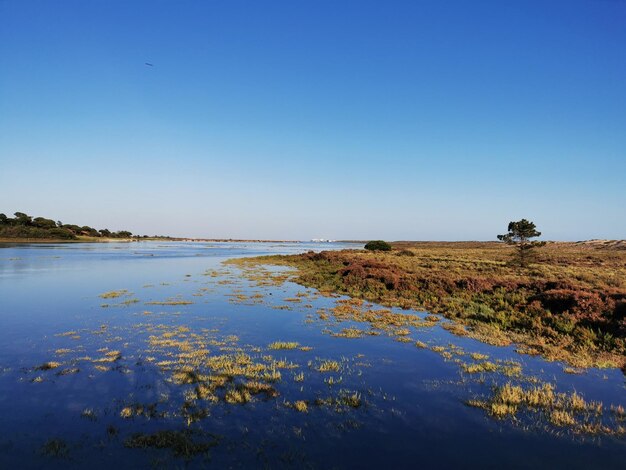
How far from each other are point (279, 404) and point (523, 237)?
48780mm

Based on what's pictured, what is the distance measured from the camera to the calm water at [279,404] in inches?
289

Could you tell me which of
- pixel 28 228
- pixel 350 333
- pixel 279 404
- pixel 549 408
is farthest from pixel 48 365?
pixel 28 228

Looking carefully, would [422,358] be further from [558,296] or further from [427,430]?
[558,296]

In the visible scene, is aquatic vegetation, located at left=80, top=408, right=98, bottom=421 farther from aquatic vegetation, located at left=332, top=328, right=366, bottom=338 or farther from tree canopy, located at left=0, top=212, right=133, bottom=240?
tree canopy, located at left=0, top=212, right=133, bottom=240

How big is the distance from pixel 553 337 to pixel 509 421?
409 inches

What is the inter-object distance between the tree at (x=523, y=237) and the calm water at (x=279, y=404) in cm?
3676

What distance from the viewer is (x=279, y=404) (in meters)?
9.67

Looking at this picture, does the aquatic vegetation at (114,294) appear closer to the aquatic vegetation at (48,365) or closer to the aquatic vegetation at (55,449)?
the aquatic vegetation at (48,365)

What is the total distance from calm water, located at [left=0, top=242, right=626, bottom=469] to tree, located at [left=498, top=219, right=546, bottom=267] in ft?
121

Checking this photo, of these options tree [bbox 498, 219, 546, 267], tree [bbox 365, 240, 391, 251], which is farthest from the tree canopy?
tree [bbox 498, 219, 546, 267]

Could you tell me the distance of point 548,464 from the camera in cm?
716

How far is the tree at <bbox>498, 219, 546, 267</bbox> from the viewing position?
48031 mm

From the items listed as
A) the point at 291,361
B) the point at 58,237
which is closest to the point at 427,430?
the point at 291,361

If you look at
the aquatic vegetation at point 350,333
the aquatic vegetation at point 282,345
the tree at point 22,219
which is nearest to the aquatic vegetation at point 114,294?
the aquatic vegetation at point 282,345
